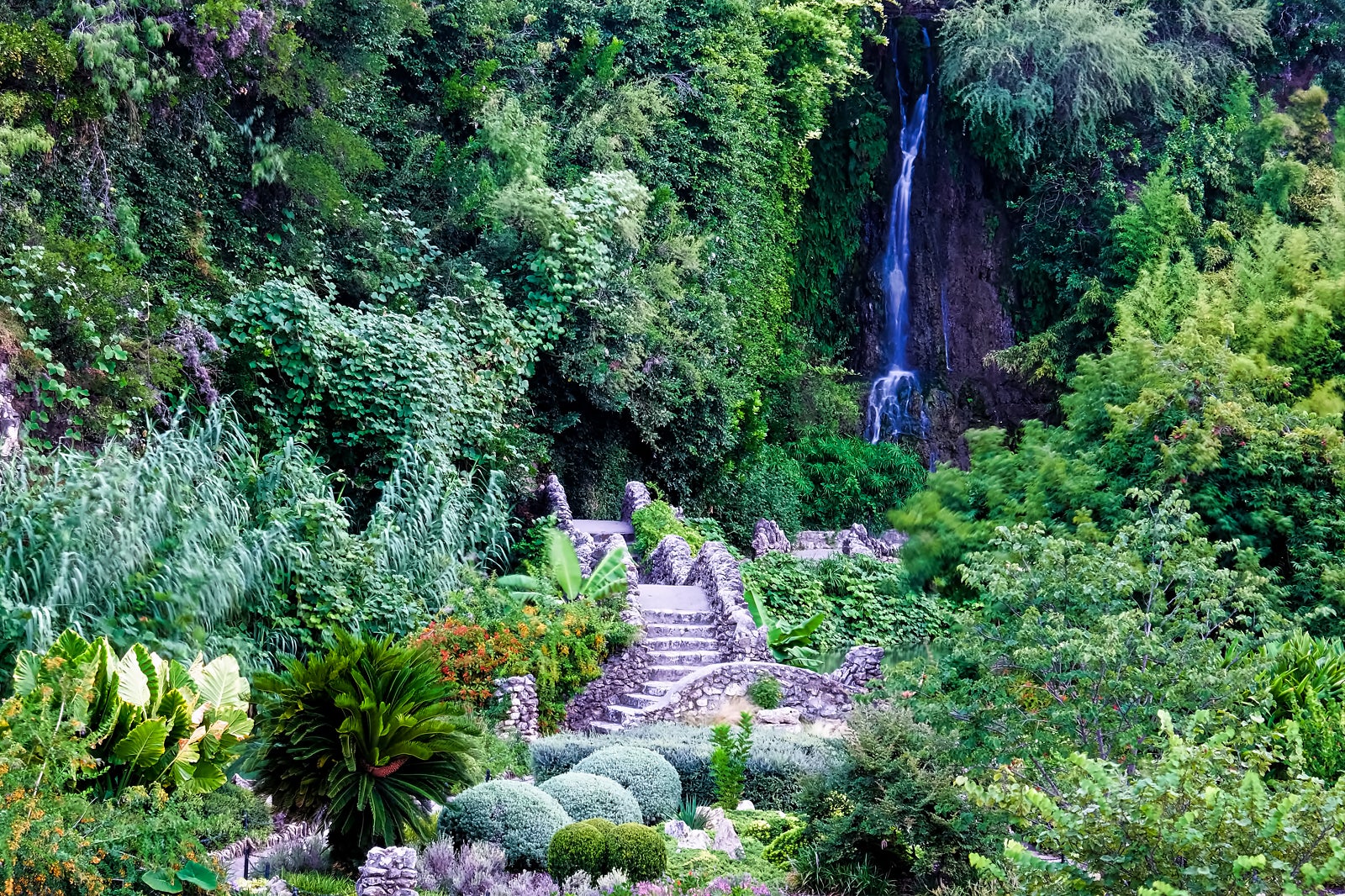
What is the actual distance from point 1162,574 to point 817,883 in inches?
125

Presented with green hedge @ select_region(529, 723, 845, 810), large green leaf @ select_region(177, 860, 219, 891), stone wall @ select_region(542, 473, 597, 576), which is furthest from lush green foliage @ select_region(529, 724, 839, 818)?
stone wall @ select_region(542, 473, 597, 576)

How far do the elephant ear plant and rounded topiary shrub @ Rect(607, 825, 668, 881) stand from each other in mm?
1176

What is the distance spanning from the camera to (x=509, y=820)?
7.84m

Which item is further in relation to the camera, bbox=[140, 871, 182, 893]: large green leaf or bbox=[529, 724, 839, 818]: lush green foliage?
bbox=[529, 724, 839, 818]: lush green foliage

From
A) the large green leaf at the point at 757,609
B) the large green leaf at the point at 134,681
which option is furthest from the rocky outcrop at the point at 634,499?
the large green leaf at the point at 134,681

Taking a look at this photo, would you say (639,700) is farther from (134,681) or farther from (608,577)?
(134,681)

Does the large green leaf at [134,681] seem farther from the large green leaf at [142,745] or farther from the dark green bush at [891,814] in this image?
the dark green bush at [891,814]

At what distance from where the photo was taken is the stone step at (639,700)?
1274cm

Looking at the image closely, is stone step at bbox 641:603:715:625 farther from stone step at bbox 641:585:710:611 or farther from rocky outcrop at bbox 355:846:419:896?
rocky outcrop at bbox 355:846:419:896

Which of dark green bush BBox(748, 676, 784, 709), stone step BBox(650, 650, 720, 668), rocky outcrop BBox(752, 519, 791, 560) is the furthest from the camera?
rocky outcrop BBox(752, 519, 791, 560)

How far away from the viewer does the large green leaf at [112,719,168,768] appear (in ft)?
21.9

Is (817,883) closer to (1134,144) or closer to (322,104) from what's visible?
(322,104)

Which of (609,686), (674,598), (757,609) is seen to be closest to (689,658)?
(609,686)

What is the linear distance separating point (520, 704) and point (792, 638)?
176 inches
